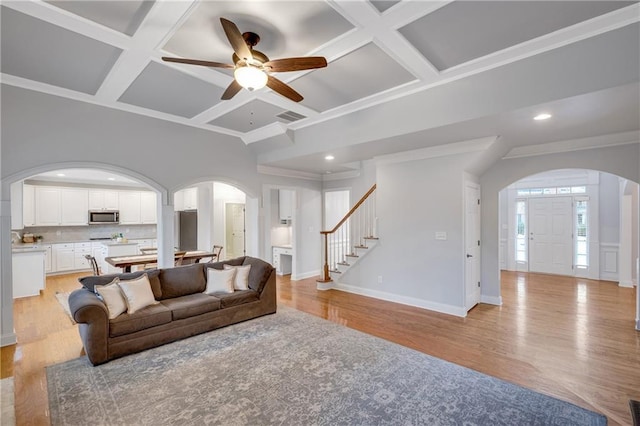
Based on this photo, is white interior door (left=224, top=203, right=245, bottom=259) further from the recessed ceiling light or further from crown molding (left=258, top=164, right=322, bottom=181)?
the recessed ceiling light

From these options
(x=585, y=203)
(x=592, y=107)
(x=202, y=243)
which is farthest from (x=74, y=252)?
(x=585, y=203)

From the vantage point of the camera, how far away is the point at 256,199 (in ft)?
19.8

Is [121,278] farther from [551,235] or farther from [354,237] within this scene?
[551,235]

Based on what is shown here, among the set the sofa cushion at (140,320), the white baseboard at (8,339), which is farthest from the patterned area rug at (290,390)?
the white baseboard at (8,339)

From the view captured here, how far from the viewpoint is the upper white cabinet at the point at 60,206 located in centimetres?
745

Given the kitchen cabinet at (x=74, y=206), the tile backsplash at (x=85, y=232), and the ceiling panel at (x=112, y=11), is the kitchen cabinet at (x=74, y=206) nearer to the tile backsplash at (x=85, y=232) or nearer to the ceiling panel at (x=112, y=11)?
the tile backsplash at (x=85, y=232)

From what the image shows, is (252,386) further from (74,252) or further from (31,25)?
(74,252)

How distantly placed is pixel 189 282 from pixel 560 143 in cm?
594

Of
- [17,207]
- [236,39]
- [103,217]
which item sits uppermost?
[236,39]

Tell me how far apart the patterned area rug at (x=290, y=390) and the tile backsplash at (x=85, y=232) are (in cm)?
655

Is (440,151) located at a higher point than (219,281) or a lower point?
higher

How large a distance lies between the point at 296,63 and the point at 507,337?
13.1 feet

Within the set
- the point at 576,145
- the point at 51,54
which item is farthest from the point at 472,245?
the point at 51,54

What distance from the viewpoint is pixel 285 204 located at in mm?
7812
